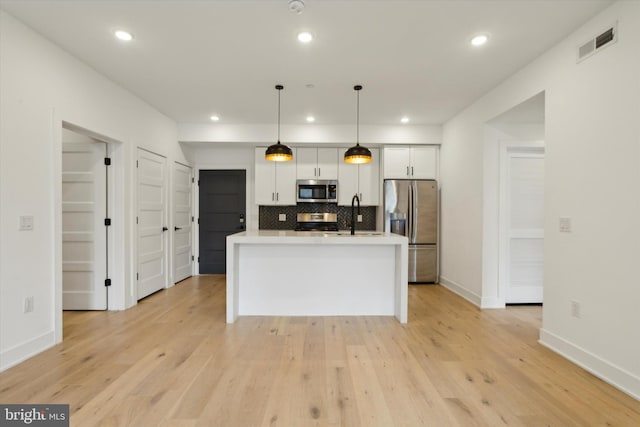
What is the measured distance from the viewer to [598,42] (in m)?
2.35

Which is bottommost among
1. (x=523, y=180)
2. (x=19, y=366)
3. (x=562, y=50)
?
(x=19, y=366)

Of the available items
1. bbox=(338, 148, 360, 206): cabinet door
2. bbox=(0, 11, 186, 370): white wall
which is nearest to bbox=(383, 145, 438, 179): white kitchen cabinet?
bbox=(338, 148, 360, 206): cabinet door

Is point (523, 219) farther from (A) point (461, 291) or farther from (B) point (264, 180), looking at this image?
(B) point (264, 180)

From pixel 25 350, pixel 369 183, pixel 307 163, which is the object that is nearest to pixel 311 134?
pixel 307 163

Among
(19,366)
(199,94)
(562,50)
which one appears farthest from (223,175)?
(562,50)

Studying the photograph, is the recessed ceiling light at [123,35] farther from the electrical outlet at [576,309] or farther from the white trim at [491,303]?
the white trim at [491,303]

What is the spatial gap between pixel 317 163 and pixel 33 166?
380 cm

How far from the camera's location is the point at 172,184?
5000 millimetres

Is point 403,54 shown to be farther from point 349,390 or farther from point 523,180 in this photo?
point 349,390

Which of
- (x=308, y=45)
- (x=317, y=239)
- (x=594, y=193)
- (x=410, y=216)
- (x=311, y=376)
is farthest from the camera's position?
(x=410, y=216)

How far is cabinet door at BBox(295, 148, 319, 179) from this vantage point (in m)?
5.52

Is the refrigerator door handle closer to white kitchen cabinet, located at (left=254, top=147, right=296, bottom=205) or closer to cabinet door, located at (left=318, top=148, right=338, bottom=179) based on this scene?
cabinet door, located at (left=318, top=148, right=338, bottom=179)

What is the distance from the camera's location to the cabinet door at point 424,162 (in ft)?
17.5

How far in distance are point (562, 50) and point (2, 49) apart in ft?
14.9
